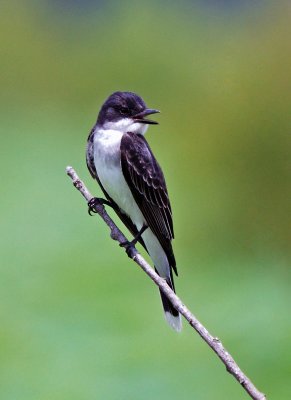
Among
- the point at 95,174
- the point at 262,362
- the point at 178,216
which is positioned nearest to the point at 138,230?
the point at 95,174

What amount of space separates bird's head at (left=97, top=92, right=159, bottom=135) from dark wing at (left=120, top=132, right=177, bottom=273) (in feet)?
0.09

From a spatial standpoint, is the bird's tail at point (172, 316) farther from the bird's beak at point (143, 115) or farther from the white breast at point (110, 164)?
the bird's beak at point (143, 115)

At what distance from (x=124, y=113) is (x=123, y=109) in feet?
0.04

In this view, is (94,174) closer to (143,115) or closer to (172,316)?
(143,115)

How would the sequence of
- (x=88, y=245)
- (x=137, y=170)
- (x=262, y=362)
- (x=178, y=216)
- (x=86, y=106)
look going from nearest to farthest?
(x=137, y=170) → (x=262, y=362) → (x=88, y=245) → (x=178, y=216) → (x=86, y=106)

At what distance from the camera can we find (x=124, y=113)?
111 inches

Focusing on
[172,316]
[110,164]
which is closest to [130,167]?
[110,164]

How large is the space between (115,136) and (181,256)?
264cm

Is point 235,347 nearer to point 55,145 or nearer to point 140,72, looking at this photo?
point 55,145

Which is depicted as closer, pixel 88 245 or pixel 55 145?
pixel 88 245

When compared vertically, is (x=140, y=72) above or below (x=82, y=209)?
above

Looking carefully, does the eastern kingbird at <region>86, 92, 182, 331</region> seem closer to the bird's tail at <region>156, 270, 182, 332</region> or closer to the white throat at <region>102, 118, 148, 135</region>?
the white throat at <region>102, 118, 148, 135</region>

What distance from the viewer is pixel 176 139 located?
5.92m

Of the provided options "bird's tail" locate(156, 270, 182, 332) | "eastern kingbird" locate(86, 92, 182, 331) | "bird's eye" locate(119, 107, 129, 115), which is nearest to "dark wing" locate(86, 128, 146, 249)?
"eastern kingbird" locate(86, 92, 182, 331)
